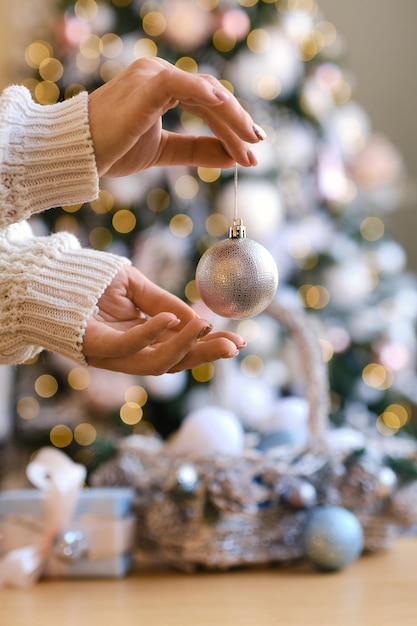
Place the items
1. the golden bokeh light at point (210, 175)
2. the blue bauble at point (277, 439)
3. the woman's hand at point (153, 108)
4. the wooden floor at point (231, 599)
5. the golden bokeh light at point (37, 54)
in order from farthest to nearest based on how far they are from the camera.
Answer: the golden bokeh light at point (37, 54) < the golden bokeh light at point (210, 175) < the blue bauble at point (277, 439) < the wooden floor at point (231, 599) < the woman's hand at point (153, 108)

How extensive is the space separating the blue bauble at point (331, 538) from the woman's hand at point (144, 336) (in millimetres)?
550

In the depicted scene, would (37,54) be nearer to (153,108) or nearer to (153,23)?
(153,23)

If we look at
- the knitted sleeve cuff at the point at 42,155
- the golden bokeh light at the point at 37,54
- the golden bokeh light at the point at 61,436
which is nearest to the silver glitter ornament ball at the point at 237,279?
the knitted sleeve cuff at the point at 42,155

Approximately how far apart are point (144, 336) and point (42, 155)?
0.14m

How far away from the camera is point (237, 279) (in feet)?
1.97

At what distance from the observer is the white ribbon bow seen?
109 centimetres

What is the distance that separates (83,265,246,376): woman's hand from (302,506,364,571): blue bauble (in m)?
0.55

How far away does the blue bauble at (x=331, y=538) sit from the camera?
1.09 meters

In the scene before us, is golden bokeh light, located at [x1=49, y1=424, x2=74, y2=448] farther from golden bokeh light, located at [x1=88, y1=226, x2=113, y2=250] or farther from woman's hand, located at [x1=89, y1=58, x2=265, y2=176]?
woman's hand, located at [x1=89, y1=58, x2=265, y2=176]

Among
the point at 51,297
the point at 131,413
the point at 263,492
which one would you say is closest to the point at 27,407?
the point at 131,413

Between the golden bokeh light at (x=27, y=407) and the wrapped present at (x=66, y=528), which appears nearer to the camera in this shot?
the wrapped present at (x=66, y=528)

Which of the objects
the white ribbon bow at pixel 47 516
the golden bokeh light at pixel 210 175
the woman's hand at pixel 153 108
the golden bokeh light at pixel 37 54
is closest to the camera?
the woman's hand at pixel 153 108

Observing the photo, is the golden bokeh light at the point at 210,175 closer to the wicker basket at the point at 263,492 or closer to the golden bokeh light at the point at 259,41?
the golden bokeh light at the point at 259,41

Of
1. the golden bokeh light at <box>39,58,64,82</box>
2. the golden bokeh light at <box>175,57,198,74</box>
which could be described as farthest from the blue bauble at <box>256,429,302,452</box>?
the golden bokeh light at <box>39,58,64,82</box>
